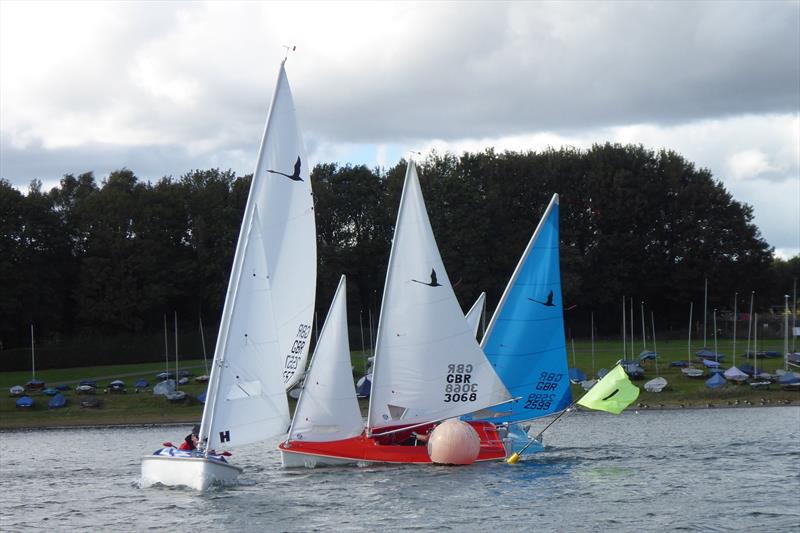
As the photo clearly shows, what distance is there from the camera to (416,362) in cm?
4256

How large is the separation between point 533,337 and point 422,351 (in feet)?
16.0

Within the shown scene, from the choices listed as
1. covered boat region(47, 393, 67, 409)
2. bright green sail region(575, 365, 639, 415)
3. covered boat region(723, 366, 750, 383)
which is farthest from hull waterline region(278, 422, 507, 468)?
covered boat region(723, 366, 750, 383)

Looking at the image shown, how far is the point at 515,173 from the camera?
4631 inches

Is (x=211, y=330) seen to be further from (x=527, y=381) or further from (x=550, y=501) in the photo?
(x=550, y=501)

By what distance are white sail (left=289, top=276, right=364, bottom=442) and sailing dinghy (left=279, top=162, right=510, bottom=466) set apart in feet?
1.47

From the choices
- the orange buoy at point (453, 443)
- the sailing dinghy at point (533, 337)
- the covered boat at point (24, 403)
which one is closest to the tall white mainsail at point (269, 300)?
the orange buoy at point (453, 443)

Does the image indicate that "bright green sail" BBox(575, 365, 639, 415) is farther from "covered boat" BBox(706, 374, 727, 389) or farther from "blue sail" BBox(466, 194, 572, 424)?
"covered boat" BBox(706, 374, 727, 389)

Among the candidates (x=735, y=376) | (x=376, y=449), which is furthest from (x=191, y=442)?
(x=735, y=376)

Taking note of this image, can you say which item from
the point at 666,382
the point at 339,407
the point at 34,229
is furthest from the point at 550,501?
Result: the point at 34,229

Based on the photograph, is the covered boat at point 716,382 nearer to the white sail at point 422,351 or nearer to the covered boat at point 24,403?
the white sail at point 422,351

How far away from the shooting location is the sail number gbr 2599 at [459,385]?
42656 mm

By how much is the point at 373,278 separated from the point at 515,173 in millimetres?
18090

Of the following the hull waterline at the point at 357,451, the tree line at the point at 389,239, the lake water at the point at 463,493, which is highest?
the tree line at the point at 389,239

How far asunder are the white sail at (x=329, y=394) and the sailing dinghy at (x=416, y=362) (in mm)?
448
